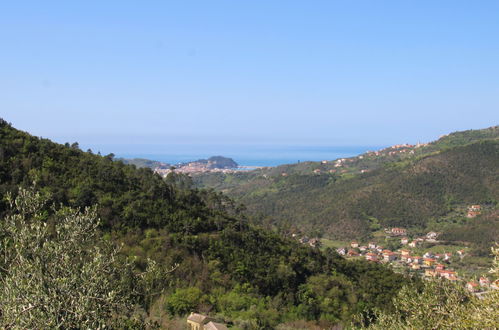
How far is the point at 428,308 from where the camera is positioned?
11555mm

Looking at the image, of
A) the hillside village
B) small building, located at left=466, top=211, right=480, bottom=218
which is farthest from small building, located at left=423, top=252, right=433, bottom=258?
small building, located at left=466, top=211, right=480, bottom=218

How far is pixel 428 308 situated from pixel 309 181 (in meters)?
122

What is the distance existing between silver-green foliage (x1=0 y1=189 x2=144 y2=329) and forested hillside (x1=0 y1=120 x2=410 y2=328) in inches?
501

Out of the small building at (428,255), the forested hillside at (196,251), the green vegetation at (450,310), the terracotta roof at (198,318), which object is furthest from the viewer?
the small building at (428,255)

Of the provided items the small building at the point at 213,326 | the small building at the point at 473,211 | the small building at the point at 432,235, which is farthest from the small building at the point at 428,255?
the small building at the point at 213,326

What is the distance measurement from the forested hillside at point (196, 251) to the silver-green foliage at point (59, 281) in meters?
12.7

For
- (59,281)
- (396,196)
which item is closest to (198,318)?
(59,281)

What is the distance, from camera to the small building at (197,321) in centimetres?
1881

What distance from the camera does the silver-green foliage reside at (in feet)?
19.6

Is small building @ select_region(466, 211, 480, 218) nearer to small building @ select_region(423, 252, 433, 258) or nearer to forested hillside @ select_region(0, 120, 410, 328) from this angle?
small building @ select_region(423, 252, 433, 258)

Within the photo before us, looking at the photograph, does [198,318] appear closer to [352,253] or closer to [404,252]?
[352,253]

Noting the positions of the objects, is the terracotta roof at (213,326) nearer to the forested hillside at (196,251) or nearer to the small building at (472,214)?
the forested hillside at (196,251)

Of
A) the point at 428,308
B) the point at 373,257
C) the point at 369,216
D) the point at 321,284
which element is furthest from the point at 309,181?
the point at 428,308

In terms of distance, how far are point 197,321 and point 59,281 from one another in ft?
45.7
